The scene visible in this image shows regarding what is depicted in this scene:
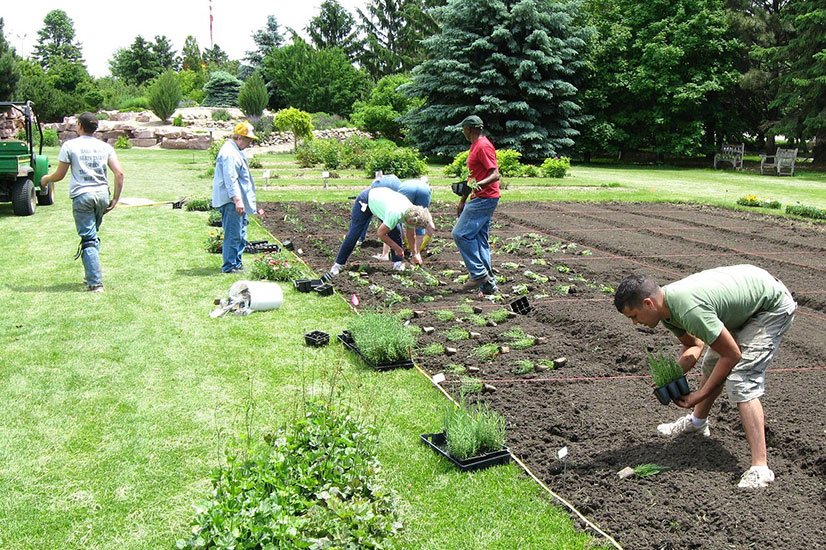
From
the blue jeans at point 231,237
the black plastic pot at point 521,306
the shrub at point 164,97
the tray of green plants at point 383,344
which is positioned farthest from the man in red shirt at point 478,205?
the shrub at point 164,97

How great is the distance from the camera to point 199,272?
9.03 metres

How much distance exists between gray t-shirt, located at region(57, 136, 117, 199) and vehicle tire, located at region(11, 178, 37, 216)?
21.4 ft

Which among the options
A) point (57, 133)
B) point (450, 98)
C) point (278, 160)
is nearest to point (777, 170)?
point (450, 98)

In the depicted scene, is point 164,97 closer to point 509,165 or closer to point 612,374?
point 509,165

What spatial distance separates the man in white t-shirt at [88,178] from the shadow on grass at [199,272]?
1262mm

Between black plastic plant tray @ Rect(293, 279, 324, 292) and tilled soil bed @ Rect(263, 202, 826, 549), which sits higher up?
black plastic plant tray @ Rect(293, 279, 324, 292)

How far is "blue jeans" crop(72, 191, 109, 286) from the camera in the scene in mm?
7660

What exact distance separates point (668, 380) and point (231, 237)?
6.11 m

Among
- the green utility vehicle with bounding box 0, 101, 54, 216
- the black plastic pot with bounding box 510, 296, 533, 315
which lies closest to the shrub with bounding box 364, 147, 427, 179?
the green utility vehicle with bounding box 0, 101, 54, 216

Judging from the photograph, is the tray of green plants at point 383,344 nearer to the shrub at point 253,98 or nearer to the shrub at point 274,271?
the shrub at point 274,271

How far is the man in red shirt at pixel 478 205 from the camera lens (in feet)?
25.4

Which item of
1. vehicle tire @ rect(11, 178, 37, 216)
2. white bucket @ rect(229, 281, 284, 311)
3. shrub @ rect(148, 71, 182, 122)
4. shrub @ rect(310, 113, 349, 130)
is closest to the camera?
white bucket @ rect(229, 281, 284, 311)

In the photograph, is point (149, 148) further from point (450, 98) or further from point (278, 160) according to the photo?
point (450, 98)

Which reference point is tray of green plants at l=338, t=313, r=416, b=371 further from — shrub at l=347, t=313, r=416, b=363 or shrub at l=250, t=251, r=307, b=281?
shrub at l=250, t=251, r=307, b=281
